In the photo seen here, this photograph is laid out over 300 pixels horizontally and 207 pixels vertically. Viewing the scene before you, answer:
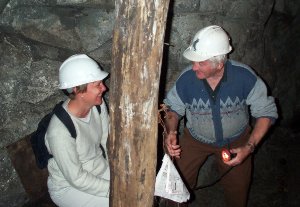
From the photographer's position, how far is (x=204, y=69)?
369cm

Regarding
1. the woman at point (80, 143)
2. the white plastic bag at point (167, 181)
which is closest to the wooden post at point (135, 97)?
the white plastic bag at point (167, 181)

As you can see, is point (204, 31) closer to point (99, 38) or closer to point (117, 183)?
point (99, 38)

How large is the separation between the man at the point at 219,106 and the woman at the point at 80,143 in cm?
87

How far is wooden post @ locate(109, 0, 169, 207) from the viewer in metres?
2.28

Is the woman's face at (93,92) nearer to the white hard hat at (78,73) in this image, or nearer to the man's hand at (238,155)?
the white hard hat at (78,73)

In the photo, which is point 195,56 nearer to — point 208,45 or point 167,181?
point 208,45

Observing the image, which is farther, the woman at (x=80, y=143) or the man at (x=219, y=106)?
the man at (x=219, y=106)

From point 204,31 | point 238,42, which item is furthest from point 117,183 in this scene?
point 238,42

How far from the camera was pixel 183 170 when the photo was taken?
4.56 meters

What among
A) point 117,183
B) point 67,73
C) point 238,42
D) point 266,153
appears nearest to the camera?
point 117,183

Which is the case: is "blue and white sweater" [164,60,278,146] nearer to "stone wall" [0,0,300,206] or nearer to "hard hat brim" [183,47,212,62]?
"hard hat brim" [183,47,212,62]

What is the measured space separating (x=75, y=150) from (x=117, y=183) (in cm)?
76

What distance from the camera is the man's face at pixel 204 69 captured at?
3662 mm

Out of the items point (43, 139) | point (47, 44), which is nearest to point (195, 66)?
point (43, 139)
